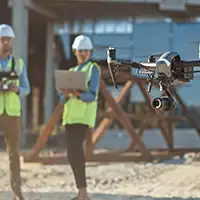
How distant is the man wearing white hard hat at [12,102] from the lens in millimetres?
6090

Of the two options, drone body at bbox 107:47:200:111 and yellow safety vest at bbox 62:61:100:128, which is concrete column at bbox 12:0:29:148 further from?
drone body at bbox 107:47:200:111

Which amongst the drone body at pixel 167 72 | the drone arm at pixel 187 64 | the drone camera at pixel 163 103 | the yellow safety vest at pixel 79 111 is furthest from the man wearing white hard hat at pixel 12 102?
the drone arm at pixel 187 64

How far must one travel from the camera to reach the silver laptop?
255 inches

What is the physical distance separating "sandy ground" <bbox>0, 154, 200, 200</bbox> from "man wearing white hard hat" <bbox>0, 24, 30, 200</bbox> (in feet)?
2.23

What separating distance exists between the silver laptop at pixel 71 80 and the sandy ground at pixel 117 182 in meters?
1.25

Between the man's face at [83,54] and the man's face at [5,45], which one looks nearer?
the man's face at [5,45]

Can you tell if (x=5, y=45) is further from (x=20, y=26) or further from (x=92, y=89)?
(x=20, y=26)

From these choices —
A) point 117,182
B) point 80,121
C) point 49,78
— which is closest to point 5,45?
point 80,121

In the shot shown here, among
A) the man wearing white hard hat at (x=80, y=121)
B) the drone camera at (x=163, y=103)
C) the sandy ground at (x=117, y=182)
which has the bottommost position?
the sandy ground at (x=117, y=182)

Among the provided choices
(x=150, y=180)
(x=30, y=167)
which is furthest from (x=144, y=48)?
(x=150, y=180)

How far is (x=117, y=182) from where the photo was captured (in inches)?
323

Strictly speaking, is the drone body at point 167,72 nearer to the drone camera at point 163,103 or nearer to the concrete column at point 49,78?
the drone camera at point 163,103

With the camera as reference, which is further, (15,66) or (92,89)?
(92,89)

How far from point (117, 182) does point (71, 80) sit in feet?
7.09
